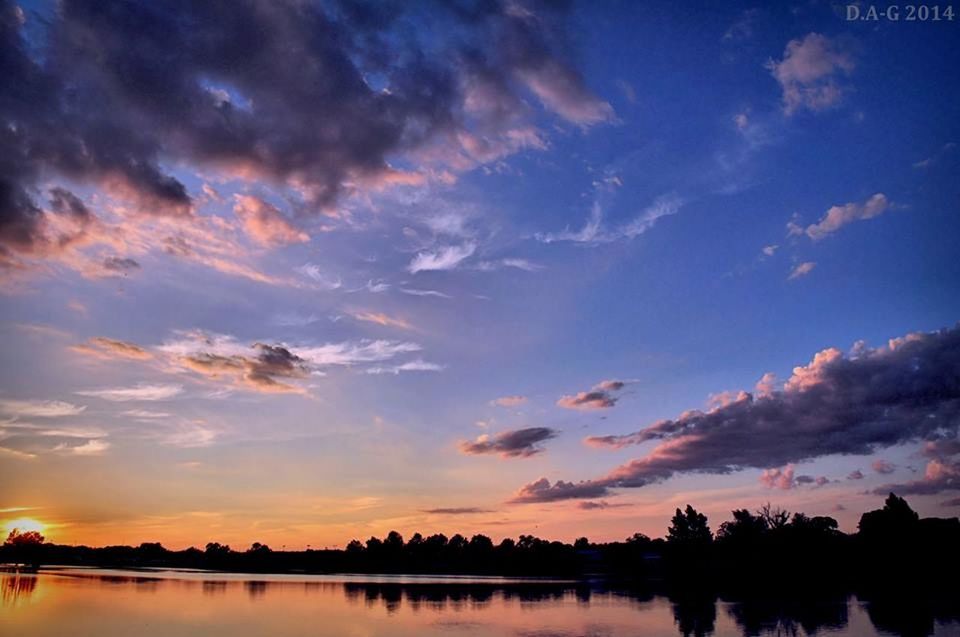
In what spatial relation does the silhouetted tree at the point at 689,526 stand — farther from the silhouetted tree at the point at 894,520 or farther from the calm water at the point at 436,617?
the calm water at the point at 436,617

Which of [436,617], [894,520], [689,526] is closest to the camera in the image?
[436,617]

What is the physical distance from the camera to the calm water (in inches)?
1581

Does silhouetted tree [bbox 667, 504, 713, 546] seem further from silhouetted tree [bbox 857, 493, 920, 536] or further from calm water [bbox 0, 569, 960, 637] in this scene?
calm water [bbox 0, 569, 960, 637]

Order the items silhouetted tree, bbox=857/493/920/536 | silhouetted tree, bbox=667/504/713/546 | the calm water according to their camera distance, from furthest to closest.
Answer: silhouetted tree, bbox=667/504/713/546 < silhouetted tree, bbox=857/493/920/536 < the calm water

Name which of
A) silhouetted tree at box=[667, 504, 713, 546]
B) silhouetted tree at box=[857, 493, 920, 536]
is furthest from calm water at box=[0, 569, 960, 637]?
silhouetted tree at box=[667, 504, 713, 546]

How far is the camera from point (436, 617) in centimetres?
4866

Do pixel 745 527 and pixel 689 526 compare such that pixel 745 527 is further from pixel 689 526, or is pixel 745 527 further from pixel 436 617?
pixel 436 617

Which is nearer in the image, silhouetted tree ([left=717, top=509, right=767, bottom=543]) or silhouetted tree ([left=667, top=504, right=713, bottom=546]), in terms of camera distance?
silhouetted tree ([left=717, top=509, right=767, bottom=543])

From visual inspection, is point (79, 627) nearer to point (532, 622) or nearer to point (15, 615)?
point (15, 615)

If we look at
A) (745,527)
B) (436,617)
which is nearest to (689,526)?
(745,527)

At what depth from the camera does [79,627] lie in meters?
40.2

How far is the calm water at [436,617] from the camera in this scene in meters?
40.2

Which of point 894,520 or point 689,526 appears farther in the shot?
point 689,526

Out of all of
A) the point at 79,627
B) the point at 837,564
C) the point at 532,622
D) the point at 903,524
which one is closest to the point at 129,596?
the point at 79,627
